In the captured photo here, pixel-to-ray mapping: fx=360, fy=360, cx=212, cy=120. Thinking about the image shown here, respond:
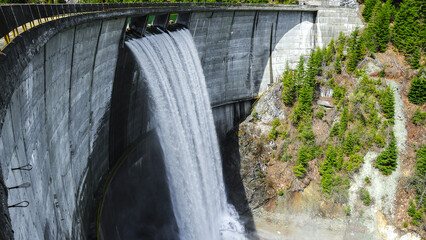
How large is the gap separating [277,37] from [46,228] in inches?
1355

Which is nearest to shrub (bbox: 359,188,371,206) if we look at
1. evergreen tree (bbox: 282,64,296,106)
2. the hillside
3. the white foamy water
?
the hillside

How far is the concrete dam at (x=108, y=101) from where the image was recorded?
31.1 feet

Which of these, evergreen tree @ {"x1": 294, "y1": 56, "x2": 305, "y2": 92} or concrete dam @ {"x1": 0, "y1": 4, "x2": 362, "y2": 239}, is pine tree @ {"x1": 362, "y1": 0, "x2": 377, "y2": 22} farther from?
A: evergreen tree @ {"x1": 294, "y1": 56, "x2": 305, "y2": 92}

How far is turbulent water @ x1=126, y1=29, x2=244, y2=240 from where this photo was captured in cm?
2220

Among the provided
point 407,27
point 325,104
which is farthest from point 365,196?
point 407,27

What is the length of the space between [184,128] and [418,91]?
77.8ft

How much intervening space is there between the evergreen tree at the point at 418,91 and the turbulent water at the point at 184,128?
65.2ft

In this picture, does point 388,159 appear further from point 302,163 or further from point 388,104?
point 302,163

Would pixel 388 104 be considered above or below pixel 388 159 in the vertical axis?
above

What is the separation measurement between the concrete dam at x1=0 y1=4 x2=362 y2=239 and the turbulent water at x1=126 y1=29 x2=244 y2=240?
49 centimetres

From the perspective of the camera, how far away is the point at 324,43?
138 ft

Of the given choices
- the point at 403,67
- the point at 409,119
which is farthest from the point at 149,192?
the point at 403,67

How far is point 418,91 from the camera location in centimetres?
3419

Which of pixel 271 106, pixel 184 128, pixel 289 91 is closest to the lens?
pixel 184 128
